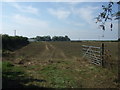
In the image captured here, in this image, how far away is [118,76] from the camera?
37.3ft

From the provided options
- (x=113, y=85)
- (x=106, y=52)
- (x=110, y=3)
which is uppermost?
(x=110, y=3)

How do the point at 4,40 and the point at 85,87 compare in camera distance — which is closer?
the point at 85,87

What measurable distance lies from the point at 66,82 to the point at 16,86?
225 cm

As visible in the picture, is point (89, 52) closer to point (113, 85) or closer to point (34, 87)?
point (113, 85)

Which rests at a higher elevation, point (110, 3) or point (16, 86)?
point (110, 3)

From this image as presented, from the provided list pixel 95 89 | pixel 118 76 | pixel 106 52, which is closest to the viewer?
pixel 95 89

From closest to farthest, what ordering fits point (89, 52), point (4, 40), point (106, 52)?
point (106, 52) → point (89, 52) → point (4, 40)

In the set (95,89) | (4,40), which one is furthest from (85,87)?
(4,40)

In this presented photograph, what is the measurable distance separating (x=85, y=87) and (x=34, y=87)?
2.07 metres

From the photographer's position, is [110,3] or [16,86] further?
[16,86]

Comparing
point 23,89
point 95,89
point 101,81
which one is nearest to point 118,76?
point 101,81

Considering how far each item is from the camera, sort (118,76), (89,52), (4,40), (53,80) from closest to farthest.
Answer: (53,80), (118,76), (89,52), (4,40)

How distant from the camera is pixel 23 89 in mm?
8523

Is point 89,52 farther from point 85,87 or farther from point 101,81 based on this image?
point 85,87
